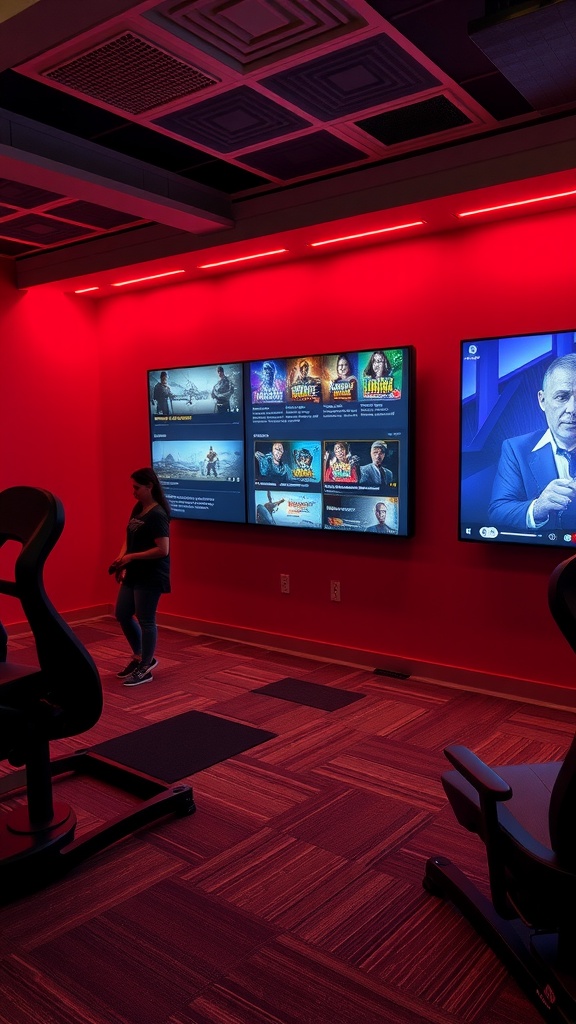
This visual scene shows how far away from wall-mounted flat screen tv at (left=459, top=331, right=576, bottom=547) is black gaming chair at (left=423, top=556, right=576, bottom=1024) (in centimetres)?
195

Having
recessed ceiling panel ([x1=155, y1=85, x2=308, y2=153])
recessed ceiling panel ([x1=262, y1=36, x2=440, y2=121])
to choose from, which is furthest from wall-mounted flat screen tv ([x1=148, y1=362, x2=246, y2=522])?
recessed ceiling panel ([x1=262, y1=36, x2=440, y2=121])

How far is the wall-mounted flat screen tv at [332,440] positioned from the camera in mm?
4520

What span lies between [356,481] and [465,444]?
2.42ft

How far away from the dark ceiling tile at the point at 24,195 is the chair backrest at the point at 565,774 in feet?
11.5

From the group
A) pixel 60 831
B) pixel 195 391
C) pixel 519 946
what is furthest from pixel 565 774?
pixel 195 391

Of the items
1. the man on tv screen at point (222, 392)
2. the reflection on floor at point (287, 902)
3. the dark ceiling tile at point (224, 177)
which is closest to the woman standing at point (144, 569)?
the reflection on floor at point (287, 902)

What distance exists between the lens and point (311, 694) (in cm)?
440

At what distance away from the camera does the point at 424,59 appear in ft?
9.51

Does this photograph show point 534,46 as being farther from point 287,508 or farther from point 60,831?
point 60,831

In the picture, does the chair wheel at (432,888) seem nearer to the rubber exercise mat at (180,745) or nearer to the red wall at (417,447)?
the rubber exercise mat at (180,745)

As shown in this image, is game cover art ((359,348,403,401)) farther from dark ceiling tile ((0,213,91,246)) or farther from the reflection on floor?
dark ceiling tile ((0,213,91,246))

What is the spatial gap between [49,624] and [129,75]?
212 centimetres

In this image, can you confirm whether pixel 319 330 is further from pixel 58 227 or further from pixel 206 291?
pixel 58 227

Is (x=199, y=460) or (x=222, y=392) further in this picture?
(x=199, y=460)
